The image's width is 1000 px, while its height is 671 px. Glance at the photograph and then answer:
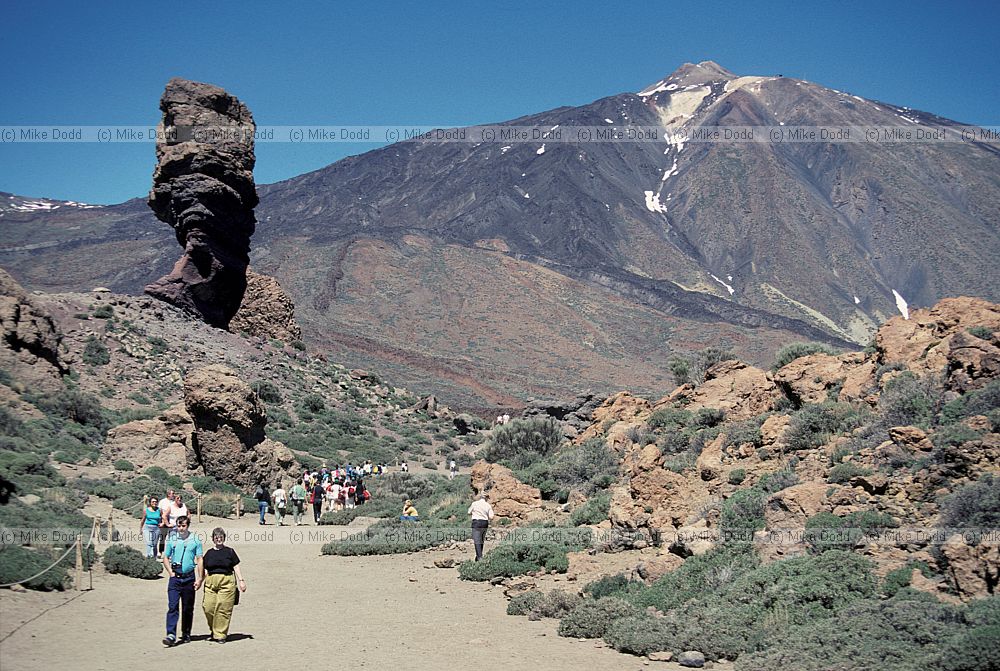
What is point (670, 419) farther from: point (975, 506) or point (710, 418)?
point (975, 506)

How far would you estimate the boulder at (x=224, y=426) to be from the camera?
20.5m

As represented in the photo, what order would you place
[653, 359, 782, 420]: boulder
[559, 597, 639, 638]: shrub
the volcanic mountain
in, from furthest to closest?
the volcanic mountain < [653, 359, 782, 420]: boulder < [559, 597, 639, 638]: shrub

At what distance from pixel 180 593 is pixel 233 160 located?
30.4 metres

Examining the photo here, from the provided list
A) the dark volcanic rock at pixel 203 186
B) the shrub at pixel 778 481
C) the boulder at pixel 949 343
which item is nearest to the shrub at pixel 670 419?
the boulder at pixel 949 343

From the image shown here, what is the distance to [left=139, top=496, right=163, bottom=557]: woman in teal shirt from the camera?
482 inches

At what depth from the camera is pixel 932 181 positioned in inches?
5074

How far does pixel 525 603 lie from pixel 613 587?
1068mm

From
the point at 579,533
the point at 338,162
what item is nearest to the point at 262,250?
the point at 338,162

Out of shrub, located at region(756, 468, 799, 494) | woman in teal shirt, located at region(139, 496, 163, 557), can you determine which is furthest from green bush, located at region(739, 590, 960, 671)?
woman in teal shirt, located at region(139, 496, 163, 557)

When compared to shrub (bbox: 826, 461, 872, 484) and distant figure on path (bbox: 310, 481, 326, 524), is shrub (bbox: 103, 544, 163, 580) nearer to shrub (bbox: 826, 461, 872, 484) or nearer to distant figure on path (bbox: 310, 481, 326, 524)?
distant figure on path (bbox: 310, 481, 326, 524)

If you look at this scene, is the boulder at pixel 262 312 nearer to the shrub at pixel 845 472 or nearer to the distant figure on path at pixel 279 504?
the distant figure on path at pixel 279 504

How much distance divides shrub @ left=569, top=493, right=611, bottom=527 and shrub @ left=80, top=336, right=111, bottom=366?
21405 mm

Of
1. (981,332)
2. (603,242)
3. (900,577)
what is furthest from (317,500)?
(603,242)

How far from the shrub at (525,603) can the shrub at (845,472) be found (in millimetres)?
3911
